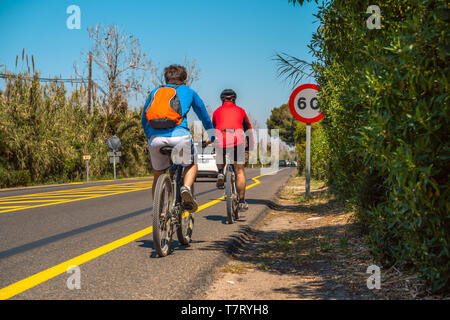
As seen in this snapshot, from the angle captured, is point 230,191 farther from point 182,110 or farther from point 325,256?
point 182,110

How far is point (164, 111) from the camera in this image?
4.36 meters

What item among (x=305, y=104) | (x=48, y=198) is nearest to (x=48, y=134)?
(x=48, y=198)

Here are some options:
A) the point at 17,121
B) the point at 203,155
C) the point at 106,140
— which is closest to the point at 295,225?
the point at 203,155

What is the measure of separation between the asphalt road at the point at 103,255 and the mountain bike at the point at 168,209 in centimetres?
16

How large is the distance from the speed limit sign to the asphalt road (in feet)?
8.57

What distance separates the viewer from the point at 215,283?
3.63 metres

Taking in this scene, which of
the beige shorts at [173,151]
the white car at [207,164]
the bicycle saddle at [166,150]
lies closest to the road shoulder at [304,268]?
the beige shorts at [173,151]

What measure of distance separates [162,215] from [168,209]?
0.23 meters

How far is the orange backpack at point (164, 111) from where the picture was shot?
171 inches

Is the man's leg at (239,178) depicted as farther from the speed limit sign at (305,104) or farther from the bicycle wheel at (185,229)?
the speed limit sign at (305,104)

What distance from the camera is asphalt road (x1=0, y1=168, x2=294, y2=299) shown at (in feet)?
10.8

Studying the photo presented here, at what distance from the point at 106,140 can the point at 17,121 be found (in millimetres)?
7989

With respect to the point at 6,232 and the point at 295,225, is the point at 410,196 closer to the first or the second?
the point at 295,225

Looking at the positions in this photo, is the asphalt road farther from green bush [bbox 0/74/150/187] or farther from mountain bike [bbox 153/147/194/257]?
green bush [bbox 0/74/150/187]
